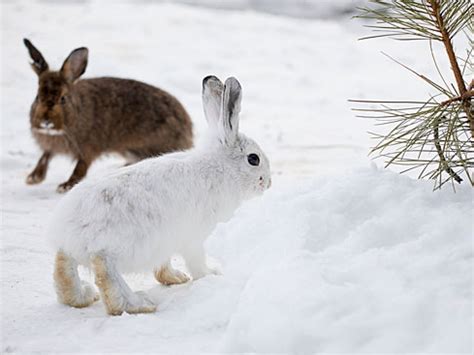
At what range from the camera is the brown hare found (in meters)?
4.93

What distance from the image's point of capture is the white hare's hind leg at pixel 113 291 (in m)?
2.46

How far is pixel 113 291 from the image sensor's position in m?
2.46

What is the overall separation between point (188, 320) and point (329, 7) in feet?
30.7

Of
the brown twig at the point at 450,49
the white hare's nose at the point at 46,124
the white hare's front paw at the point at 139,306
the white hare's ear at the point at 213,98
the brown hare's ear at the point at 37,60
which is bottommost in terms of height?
the white hare's nose at the point at 46,124

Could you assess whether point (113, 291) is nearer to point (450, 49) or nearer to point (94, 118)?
point (450, 49)

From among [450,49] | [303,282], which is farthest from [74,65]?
[303,282]

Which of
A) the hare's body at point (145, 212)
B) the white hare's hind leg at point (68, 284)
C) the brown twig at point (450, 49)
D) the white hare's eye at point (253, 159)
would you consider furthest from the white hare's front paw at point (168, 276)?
the brown twig at point (450, 49)

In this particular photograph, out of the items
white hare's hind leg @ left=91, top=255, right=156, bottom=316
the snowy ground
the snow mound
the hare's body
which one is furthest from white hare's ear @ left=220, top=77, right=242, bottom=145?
white hare's hind leg @ left=91, top=255, right=156, bottom=316

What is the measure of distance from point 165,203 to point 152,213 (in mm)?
72

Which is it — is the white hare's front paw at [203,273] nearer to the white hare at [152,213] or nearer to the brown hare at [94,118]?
the white hare at [152,213]

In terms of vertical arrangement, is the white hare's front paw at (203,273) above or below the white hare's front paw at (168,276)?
above

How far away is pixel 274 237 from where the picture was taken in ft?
8.00

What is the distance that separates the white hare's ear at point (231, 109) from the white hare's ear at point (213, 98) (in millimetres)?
85

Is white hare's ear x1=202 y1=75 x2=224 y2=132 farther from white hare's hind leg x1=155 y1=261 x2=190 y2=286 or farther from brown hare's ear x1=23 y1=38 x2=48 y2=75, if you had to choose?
brown hare's ear x1=23 y1=38 x2=48 y2=75
